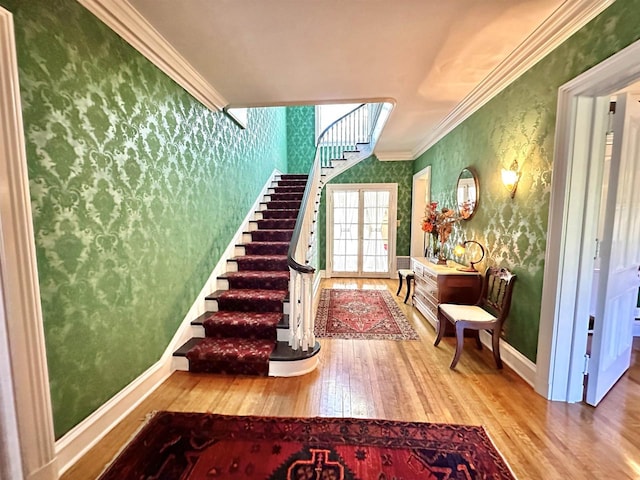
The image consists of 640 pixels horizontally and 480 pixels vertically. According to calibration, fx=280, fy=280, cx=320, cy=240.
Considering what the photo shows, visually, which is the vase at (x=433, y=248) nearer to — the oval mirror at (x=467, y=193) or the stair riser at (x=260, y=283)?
the oval mirror at (x=467, y=193)

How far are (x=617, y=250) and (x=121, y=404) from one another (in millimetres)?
3517

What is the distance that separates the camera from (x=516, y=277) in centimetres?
239

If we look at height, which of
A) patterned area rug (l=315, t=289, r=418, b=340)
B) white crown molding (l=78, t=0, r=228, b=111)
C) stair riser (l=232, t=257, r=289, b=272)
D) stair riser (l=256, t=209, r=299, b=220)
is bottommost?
patterned area rug (l=315, t=289, r=418, b=340)

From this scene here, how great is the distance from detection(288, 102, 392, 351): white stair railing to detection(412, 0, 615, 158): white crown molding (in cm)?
95

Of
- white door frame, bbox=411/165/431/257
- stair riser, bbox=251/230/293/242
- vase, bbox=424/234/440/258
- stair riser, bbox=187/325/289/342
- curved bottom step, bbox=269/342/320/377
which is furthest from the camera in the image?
white door frame, bbox=411/165/431/257

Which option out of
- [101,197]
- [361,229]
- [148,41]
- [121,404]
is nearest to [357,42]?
[148,41]

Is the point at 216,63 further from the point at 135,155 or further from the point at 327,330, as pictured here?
the point at 327,330

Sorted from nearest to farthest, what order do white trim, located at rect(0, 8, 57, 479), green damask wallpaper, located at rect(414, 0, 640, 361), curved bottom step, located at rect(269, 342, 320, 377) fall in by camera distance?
white trim, located at rect(0, 8, 57, 479) < green damask wallpaper, located at rect(414, 0, 640, 361) < curved bottom step, located at rect(269, 342, 320, 377)

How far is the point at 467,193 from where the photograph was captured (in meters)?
3.43

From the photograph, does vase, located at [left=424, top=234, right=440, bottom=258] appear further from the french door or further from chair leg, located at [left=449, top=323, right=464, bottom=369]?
chair leg, located at [left=449, top=323, right=464, bottom=369]

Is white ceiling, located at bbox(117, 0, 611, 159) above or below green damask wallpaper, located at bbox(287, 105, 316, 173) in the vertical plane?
below

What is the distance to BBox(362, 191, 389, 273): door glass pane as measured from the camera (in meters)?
6.06

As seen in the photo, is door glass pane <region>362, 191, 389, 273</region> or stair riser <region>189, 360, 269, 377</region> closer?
stair riser <region>189, 360, 269, 377</region>

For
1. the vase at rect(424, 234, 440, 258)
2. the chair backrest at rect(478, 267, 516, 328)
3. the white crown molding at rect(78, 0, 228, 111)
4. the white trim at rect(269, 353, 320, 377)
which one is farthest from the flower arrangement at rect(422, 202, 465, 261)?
the white crown molding at rect(78, 0, 228, 111)
